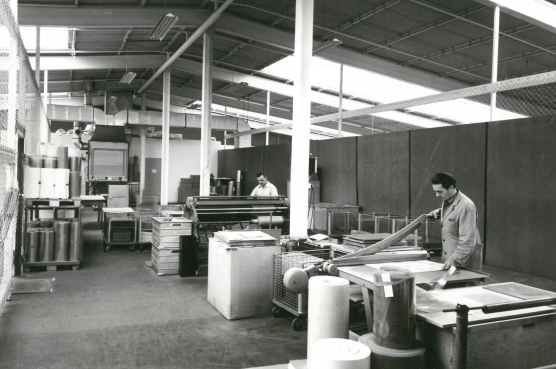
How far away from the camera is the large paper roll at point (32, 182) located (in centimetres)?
634

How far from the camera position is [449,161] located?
791 centimetres

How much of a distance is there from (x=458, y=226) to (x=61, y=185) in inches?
217

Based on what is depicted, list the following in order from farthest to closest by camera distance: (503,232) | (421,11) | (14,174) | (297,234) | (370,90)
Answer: (370,90), (421,11), (503,232), (297,234), (14,174)

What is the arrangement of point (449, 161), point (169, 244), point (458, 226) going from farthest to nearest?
1. point (449, 161)
2. point (169, 244)
3. point (458, 226)

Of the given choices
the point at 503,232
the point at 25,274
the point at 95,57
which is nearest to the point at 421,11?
the point at 503,232

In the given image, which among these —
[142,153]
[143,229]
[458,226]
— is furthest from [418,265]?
[142,153]

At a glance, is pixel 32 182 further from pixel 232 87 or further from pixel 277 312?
pixel 232 87

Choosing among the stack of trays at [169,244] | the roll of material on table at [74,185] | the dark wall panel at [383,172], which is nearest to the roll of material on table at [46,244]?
the roll of material on table at [74,185]

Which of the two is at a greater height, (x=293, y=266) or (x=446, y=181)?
(x=446, y=181)

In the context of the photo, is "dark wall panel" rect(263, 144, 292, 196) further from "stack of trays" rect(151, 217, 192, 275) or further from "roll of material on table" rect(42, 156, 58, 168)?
"roll of material on table" rect(42, 156, 58, 168)

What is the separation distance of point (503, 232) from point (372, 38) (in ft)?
15.2

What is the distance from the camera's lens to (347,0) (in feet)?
25.5

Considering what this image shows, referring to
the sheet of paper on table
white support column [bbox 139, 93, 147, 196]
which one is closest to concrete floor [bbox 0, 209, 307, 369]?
the sheet of paper on table

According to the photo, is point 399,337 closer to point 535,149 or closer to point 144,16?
point 535,149
